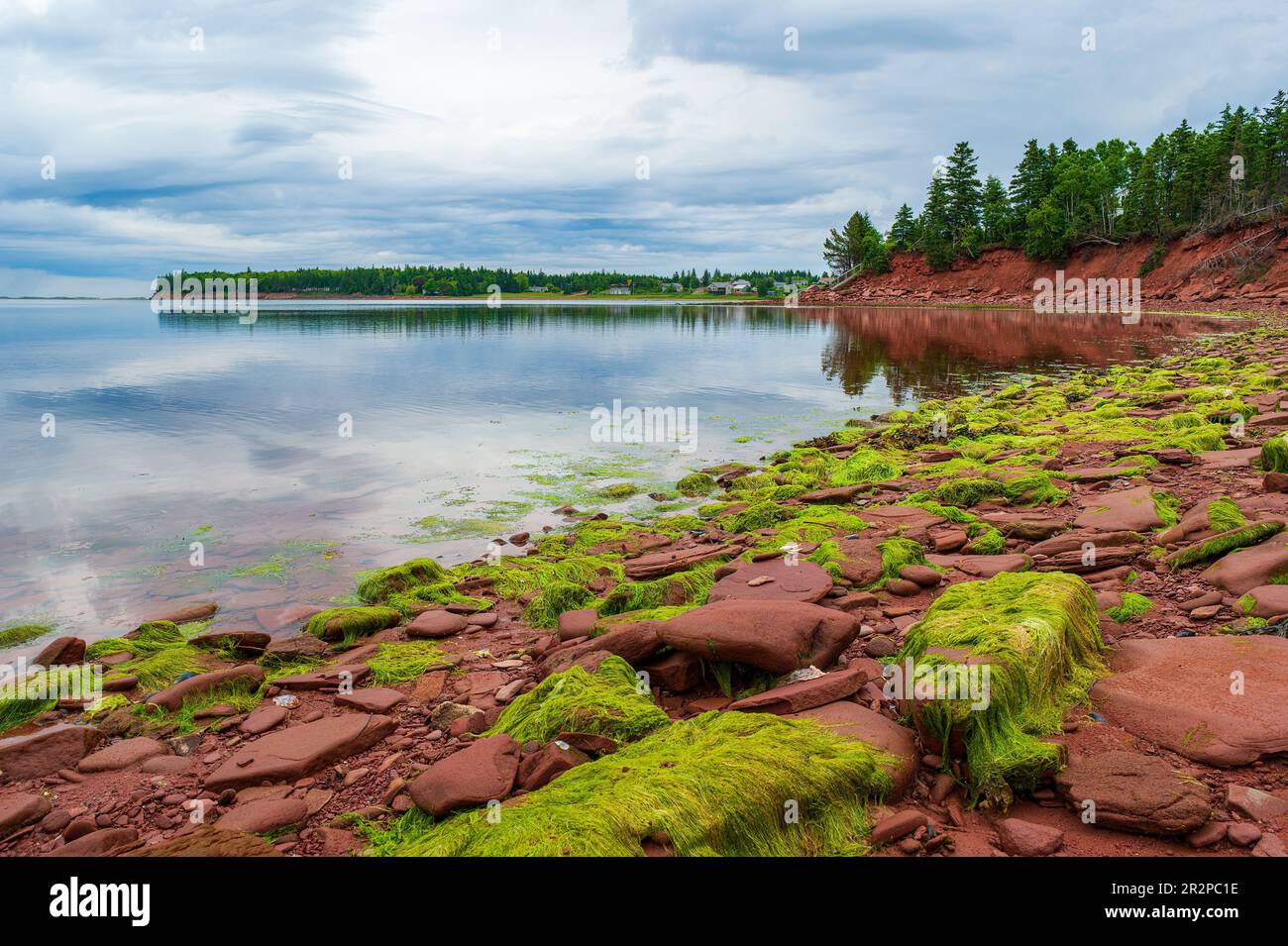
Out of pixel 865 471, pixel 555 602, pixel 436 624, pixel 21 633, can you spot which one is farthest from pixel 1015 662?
pixel 865 471

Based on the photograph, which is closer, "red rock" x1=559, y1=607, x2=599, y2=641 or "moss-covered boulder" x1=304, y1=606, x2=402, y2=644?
"red rock" x1=559, y1=607, x2=599, y2=641

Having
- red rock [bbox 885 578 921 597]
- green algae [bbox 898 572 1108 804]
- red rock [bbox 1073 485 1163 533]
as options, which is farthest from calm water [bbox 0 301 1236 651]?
red rock [bbox 1073 485 1163 533]

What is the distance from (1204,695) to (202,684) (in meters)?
7.96

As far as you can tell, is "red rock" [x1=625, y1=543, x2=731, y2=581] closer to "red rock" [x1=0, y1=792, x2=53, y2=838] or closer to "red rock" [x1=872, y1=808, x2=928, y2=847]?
"red rock" [x1=872, y1=808, x2=928, y2=847]

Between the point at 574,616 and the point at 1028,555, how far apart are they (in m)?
4.95

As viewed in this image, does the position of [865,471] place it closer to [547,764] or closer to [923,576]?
[923,576]

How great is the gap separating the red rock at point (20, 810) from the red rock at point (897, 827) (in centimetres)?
544

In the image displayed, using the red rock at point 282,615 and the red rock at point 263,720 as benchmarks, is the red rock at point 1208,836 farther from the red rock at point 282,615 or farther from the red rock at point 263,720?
the red rock at point 282,615

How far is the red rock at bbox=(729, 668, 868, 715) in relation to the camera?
5.14 metres

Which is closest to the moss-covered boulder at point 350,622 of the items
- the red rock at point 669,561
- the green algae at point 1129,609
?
the red rock at point 669,561

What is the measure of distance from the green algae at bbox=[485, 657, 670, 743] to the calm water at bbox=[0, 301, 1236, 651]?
205 inches

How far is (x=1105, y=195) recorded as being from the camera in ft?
285
